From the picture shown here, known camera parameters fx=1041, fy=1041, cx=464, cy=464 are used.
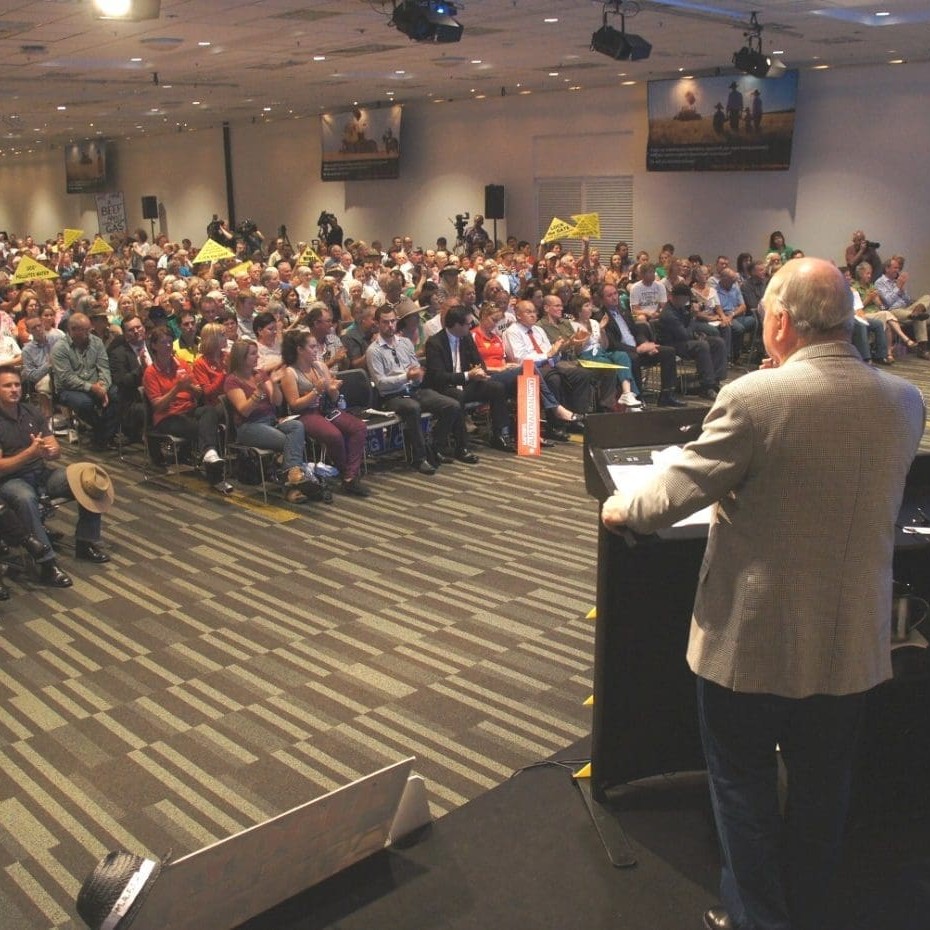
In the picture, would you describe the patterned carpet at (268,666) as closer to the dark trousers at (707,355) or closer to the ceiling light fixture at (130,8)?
the dark trousers at (707,355)

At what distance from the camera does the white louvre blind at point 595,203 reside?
18156 mm

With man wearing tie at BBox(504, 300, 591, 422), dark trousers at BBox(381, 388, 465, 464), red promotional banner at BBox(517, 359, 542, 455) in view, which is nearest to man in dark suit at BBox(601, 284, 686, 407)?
man wearing tie at BBox(504, 300, 591, 422)

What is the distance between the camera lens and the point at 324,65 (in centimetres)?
1437

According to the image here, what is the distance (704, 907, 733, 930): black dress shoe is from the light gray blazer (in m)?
0.74

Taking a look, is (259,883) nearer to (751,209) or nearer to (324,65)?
(324,65)

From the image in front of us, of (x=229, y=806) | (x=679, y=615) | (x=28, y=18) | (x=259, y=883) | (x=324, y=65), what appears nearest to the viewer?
(x=259, y=883)

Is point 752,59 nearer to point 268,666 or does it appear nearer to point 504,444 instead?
point 504,444

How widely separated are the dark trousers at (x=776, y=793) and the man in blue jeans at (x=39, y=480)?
4140 mm

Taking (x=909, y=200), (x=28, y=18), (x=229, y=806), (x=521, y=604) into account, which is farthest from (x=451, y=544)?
(x=909, y=200)

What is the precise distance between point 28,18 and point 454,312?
217 inches

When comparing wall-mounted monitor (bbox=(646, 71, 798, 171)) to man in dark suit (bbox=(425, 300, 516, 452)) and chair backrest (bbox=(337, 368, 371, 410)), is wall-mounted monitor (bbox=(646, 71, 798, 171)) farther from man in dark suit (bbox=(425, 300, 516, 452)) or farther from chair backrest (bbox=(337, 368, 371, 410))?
chair backrest (bbox=(337, 368, 371, 410))

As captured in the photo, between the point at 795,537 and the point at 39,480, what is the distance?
467 centimetres

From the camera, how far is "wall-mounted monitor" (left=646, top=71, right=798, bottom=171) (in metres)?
15.3

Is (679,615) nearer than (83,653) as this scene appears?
Yes
